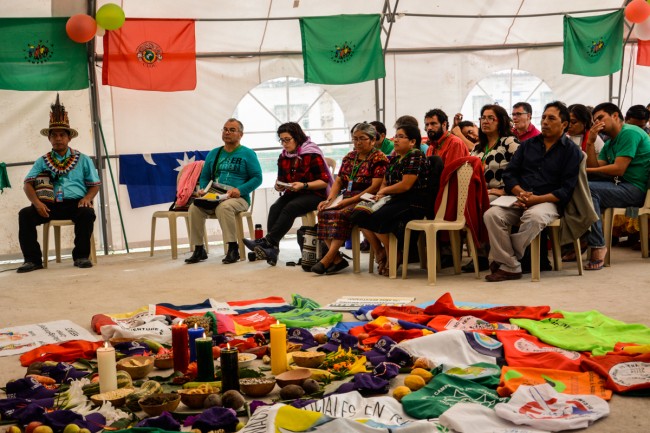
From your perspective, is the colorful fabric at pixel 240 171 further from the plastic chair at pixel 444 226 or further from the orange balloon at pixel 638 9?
the orange balloon at pixel 638 9

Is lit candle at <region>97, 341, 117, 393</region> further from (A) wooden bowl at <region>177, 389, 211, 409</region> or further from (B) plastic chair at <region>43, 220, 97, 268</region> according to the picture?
(B) plastic chair at <region>43, 220, 97, 268</region>

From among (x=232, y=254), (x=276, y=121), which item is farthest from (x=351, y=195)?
(x=276, y=121)

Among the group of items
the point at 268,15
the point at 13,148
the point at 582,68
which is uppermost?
the point at 268,15

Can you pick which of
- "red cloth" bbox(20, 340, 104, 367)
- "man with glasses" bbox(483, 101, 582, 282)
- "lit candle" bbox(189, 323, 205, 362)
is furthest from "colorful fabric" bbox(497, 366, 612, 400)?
"man with glasses" bbox(483, 101, 582, 282)

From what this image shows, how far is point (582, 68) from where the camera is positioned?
8.44 meters

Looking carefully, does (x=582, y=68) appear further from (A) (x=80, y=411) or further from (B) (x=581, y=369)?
(A) (x=80, y=411)

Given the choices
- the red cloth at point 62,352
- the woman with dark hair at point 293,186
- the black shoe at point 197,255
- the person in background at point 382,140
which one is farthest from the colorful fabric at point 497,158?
the red cloth at point 62,352

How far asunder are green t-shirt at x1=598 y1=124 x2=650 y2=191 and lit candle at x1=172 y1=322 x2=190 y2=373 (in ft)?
12.7

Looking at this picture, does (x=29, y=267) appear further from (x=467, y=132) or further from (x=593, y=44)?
(x=593, y=44)

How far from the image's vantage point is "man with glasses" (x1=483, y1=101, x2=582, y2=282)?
5.05 metres

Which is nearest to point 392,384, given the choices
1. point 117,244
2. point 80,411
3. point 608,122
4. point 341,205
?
point 80,411

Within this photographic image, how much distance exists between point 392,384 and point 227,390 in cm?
60

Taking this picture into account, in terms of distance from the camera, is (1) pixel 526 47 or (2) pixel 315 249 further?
(1) pixel 526 47

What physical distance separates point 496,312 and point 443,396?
134 centimetres
